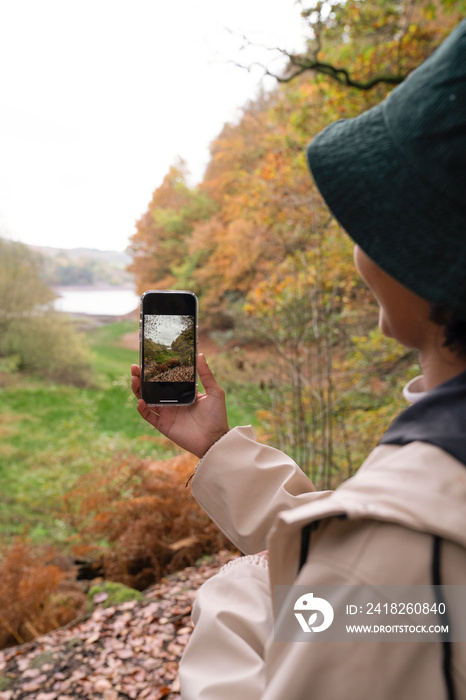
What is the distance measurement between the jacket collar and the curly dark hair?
0.03 meters

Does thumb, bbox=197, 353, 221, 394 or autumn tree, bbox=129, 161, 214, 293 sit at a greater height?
autumn tree, bbox=129, 161, 214, 293

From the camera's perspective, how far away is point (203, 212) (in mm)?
11328

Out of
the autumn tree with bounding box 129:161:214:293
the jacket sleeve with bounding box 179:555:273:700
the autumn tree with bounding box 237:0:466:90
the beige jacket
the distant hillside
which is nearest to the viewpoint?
the beige jacket

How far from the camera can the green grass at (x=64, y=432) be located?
5.80 meters

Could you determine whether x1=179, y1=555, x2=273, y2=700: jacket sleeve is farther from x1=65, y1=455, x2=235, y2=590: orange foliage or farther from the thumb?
x1=65, y1=455, x2=235, y2=590: orange foliage

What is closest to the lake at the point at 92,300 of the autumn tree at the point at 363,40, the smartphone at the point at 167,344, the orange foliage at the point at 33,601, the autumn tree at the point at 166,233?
the autumn tree at the point at 166,233

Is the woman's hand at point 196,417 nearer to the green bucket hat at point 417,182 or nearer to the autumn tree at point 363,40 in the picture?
the green bucket hat at point 417,182

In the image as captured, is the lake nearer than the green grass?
No

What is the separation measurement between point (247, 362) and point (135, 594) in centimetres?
366

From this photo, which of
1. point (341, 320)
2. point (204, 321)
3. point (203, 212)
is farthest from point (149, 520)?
point (203, 212)

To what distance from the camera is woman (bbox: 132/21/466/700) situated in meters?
0.44

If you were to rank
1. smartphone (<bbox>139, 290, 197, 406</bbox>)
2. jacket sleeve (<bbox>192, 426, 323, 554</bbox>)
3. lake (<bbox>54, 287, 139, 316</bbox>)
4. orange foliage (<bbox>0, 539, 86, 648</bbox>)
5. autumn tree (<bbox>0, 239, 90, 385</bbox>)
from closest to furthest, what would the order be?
jacket sleeve (<bbox>192, 426, 323, 554</bbox>) → smartphone (<bbox>139, 290, 197, 406</bbox>) → orange foliage (<bbox>0, 539, 86, 648</bbox>) → autumn tree (<bbox>0, 239, 90, 385</bbox>) → lake (<bbox>54, 287, 139, 316</bbox>)

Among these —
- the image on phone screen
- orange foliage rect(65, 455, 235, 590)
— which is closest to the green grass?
orange foliage rect(65, 455, 235, 590)

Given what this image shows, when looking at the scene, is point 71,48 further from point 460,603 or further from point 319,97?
point 460,603
